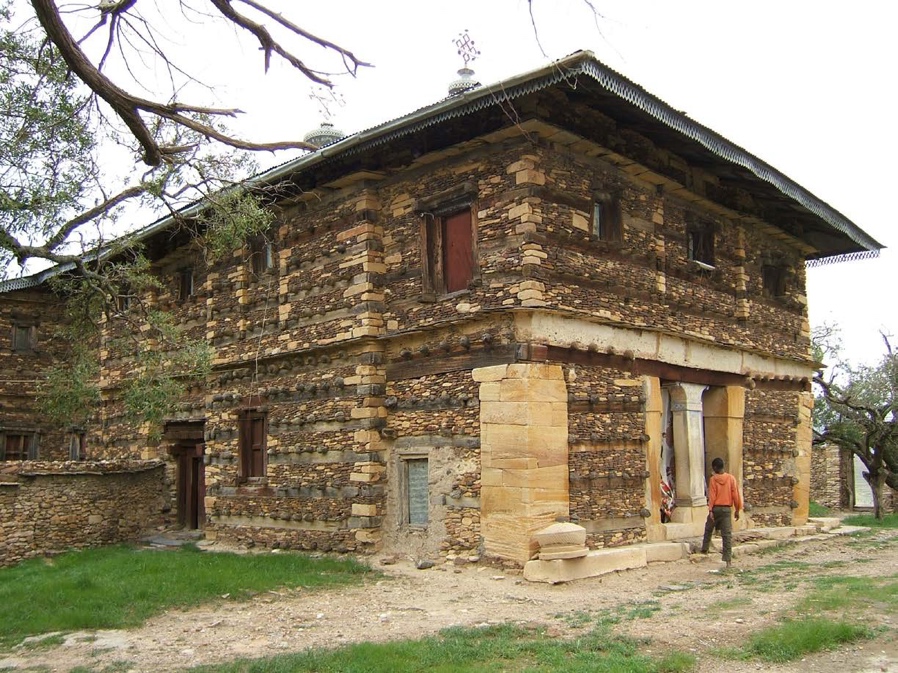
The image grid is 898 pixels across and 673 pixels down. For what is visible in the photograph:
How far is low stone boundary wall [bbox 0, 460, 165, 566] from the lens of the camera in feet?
46.4

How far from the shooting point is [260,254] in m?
15.6

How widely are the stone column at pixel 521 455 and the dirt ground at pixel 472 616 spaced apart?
1.94 feet

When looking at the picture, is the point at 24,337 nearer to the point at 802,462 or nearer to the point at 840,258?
the point at 802,462

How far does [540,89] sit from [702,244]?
212 inches

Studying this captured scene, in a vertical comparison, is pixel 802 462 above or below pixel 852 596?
above

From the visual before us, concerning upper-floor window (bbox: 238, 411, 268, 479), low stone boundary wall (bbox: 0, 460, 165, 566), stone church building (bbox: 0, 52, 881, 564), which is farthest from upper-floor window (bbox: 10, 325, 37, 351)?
upper-floor window (bbox: 238, 411, 268, 479)

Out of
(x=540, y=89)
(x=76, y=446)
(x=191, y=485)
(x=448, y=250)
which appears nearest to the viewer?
(x=540, y=89)

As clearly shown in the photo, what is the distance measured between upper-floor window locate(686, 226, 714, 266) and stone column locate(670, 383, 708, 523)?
2.29 meters

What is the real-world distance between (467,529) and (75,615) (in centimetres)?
484

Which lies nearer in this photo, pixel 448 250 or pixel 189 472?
pixel 448 250

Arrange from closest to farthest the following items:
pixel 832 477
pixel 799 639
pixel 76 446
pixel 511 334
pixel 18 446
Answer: pixel 799 639
pixel 511 334
pixel 76 446
pixel 18 446
pixel 832 477

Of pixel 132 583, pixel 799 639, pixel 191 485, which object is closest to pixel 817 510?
pixel 191 485

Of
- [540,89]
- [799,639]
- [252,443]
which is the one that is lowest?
[799,639]

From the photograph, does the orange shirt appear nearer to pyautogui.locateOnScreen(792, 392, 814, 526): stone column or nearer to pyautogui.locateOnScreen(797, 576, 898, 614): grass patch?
pyautogui.locateOnScreen(797, 576, 898, 614): grass patch
